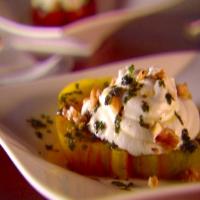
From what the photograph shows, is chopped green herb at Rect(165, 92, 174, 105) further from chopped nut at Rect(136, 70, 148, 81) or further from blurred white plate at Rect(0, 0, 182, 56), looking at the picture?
blurred white plate at Rect(0, 0, 182, 56)

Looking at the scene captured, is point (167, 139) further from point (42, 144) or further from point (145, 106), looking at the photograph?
point (42, 144)

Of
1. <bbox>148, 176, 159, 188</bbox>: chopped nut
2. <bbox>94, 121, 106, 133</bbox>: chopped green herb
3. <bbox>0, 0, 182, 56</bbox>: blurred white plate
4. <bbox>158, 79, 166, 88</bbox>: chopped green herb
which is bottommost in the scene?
<bbox>148, 176, 159, 188</bbox>: chopped nut

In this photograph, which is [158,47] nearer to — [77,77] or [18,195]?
[77,77]

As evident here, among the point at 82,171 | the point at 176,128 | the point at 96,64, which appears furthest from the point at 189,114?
the point at 96,64

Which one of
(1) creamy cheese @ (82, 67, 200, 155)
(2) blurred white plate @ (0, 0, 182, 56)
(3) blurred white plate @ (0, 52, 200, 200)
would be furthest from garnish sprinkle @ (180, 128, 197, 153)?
(2) blurred white plate @ (0, 0, 182, 56)

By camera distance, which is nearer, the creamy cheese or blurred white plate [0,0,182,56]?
the creamy cheese

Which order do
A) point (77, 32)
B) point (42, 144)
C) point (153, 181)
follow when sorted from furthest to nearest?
point (77, 32), point (42, 144), point (153, 181)

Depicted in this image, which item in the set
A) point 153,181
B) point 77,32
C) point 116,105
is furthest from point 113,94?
point 77,32
